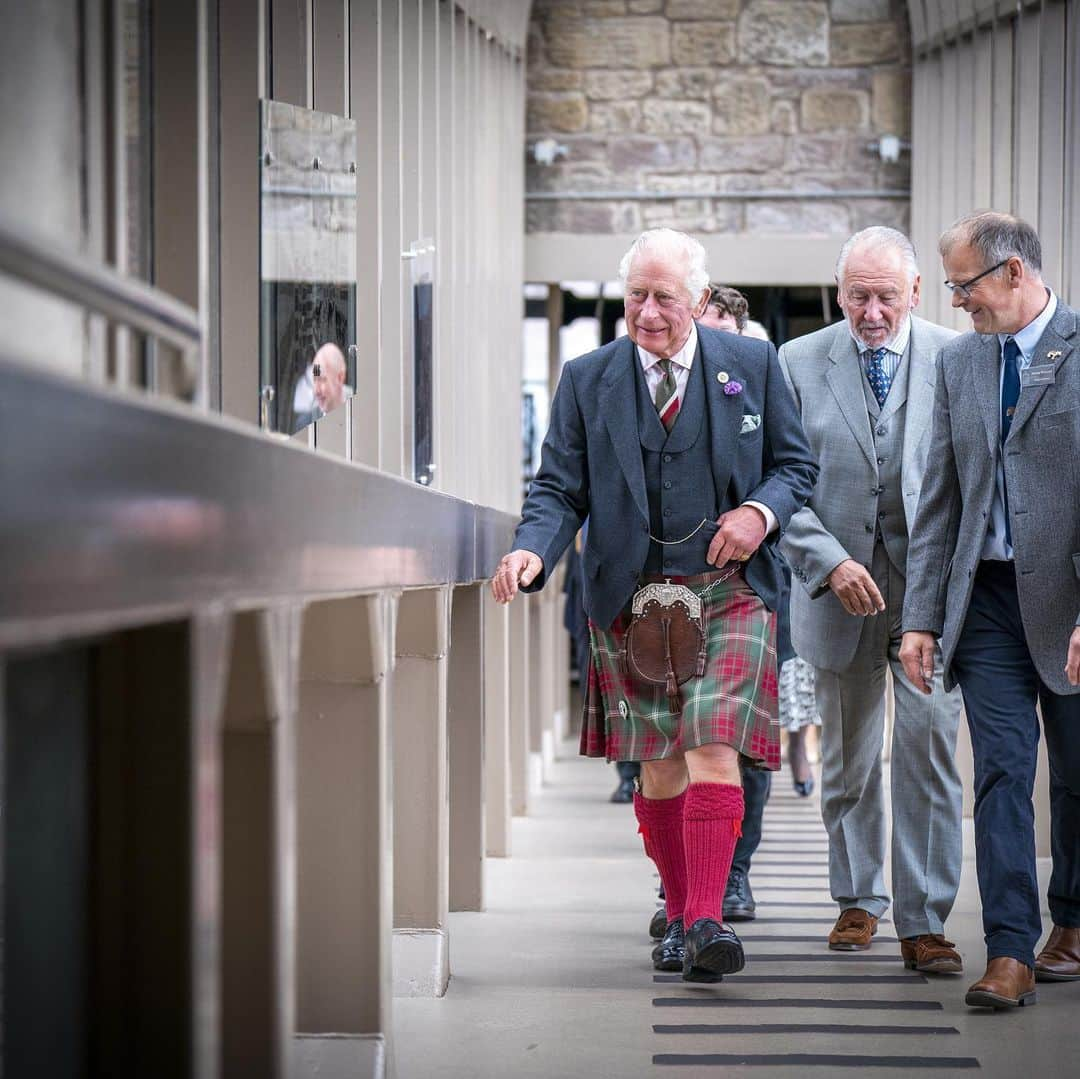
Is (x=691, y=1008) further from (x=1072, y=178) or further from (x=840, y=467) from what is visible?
(x=1072, y=178)

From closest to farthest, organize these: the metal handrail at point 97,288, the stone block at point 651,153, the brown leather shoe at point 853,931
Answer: the metal handrail at point 97,288 < the brown leather shoe at point 853,931 < the stone block at point 651,153

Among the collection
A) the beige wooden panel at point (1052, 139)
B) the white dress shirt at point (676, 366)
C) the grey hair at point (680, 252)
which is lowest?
the white dress shirt at point (676, 366)

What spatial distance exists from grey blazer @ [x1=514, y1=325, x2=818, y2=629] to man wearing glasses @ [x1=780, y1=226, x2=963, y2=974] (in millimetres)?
324

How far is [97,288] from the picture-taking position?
5.13ft

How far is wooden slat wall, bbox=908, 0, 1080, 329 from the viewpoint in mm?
6277

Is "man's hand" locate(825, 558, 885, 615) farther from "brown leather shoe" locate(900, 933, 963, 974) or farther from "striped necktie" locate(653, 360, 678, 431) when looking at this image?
"brown leather shoe" locate(900, 933, 963, 974)

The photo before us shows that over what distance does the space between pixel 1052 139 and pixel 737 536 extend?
3808mm

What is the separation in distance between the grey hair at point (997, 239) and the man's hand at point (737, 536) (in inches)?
25.4

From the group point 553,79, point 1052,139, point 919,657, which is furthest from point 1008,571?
point 553,79

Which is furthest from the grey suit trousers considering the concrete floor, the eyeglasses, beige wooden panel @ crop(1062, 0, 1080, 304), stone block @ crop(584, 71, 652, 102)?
stone block @ crop(584, 71, 652, 102)

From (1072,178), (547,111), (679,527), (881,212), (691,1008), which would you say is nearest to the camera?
(691,1008)

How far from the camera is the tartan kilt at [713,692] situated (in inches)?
144

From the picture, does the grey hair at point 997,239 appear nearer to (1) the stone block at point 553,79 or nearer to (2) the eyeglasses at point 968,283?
(2) the eyeglasses at point 968,283

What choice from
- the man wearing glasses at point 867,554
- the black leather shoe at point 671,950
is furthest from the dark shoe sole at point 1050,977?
the black leather shoe at point 671,950
